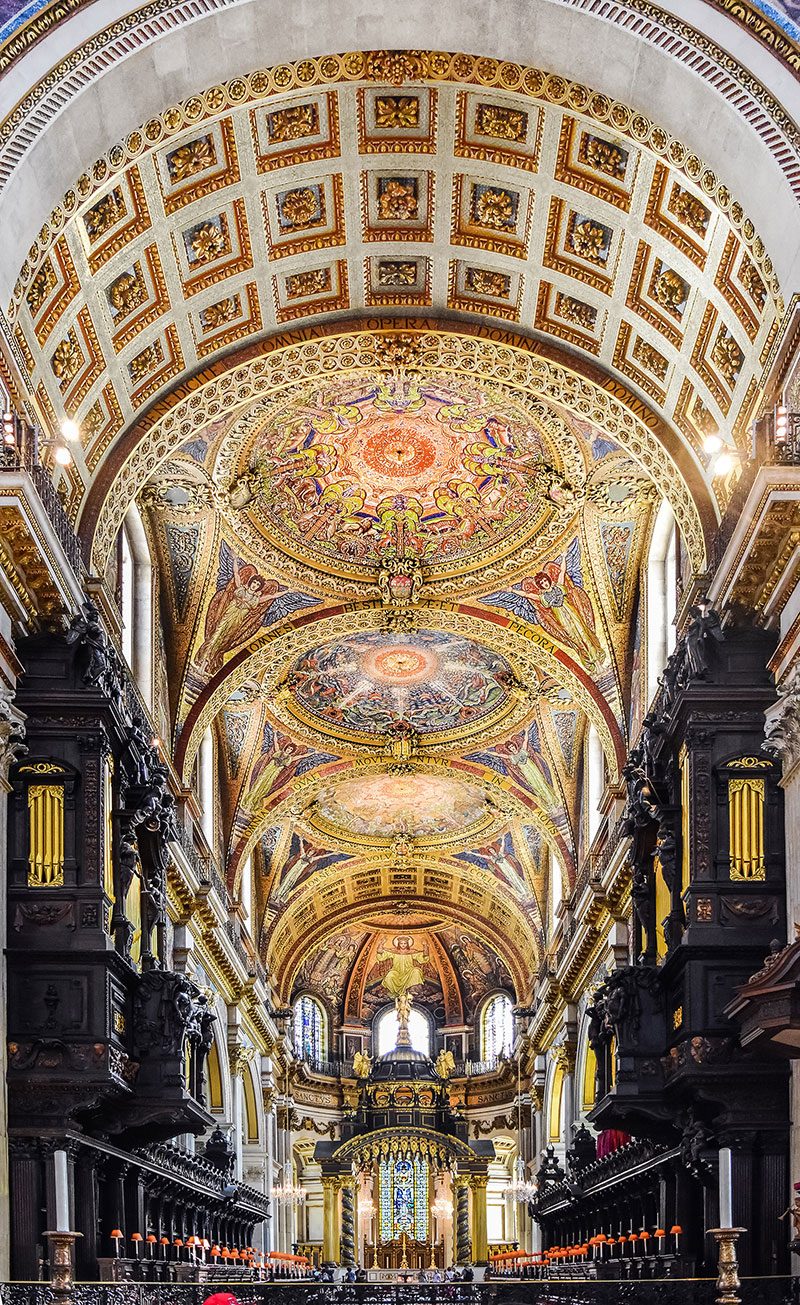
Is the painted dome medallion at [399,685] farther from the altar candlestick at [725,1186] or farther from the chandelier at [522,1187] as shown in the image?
the altar candlestick at [725,1186]

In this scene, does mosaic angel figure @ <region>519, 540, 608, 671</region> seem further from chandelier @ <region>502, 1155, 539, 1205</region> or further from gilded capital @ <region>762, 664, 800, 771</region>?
chandelier @ <region>502, 1155, 539, 1205</region>

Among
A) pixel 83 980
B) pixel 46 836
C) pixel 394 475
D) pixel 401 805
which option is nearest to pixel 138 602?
pixel 394 475

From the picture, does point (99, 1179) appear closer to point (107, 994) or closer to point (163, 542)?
point (107, 994)

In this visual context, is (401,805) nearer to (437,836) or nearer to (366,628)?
(437,836)

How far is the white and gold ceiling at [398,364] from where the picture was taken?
19500 mm

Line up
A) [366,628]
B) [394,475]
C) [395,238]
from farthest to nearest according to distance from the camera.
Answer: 1. [366,628]
2. [394,475]
3. [395,238]

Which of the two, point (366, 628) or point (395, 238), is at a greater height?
point (395, 238)

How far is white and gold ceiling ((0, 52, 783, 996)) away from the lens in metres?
19.5

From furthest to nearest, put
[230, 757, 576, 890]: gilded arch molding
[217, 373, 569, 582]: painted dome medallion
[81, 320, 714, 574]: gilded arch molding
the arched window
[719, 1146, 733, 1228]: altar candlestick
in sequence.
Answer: [230, 757, 576, 890]: gilded arch molding
the arched window
[217, 373, 569, 582]: painted dome medallion
[81, 320, 714, 574]: gilded arch molding
[719, 1146, 733, 1228]: altar candlestick

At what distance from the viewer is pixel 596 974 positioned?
34.4 metres

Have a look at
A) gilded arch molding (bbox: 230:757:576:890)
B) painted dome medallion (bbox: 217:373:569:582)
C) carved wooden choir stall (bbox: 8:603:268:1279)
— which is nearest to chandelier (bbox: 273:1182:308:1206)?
gilded arch molding (bbox: 230:757:576:890)

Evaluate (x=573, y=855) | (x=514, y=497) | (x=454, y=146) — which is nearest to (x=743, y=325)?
(x=454, y=146)

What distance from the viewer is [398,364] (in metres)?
24.1

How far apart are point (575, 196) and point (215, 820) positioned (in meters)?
20.7
